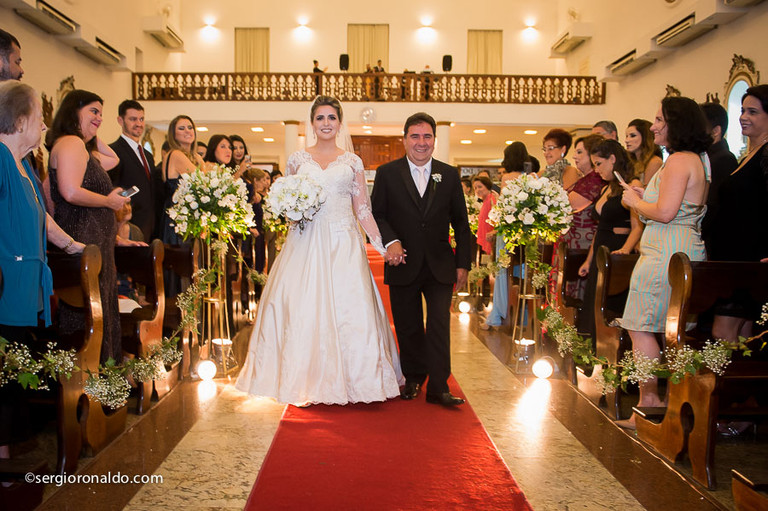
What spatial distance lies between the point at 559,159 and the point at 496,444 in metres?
3.40

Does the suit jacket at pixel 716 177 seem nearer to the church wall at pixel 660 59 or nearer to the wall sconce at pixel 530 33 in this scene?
the church wall at pixel 660 59

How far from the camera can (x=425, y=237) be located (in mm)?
4191

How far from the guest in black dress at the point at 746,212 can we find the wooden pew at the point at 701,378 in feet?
0.94

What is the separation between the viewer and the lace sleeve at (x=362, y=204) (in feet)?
14.5

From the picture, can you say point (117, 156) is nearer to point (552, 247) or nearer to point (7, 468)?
point (7, 468)

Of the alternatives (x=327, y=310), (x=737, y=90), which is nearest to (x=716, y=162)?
(x=327, y=310)

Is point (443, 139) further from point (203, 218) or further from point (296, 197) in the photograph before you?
point (296, 197)

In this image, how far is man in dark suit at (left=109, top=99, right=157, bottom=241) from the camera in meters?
5.07

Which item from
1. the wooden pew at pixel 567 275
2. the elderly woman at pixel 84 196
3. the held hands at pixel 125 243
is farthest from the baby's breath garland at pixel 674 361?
the held hands at pixel 125 243

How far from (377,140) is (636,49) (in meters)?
9.86

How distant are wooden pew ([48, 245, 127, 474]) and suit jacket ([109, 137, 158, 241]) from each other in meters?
1.90

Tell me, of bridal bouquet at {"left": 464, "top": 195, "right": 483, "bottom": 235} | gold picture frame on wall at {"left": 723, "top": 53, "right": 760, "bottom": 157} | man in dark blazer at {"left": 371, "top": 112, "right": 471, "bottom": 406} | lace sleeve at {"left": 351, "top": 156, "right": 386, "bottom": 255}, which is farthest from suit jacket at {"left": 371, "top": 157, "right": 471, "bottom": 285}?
gold picture frame on wall at {"left": 723, "top": 53, "right": 760, "bottom": 157}

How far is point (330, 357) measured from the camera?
13.4 feet

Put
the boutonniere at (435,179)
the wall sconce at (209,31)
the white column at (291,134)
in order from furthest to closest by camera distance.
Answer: the wall sconce at (209,31), the white column at (291,134), the boutonniere at (435,179)
